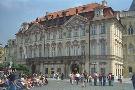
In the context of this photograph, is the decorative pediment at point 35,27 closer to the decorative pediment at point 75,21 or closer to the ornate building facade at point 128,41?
the decorative pediment at point 75,21

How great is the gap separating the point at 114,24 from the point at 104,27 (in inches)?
75.5

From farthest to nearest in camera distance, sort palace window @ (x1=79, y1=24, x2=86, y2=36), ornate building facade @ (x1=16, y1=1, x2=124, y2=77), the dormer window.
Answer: palace window @ (x1=79, y1=24, x2=86, y2=36), the dormer window, ornate building facade @ (x1=16, y1=1, x2=124, y2=77)

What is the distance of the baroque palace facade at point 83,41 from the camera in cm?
6612

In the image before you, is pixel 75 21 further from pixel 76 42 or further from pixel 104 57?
pixel 104 57

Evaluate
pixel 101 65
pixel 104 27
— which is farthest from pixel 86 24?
pixel 101 65

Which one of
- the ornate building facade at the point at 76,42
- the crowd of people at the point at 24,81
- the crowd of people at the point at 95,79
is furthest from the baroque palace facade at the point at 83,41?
the crowd of people at the point at 24,81

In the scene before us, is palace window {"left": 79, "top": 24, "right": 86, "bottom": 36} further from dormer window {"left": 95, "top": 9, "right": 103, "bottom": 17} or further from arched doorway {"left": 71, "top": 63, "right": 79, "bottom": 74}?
arched doorway {"left": 71, "top": 63, "right": 79, "bottom": 74}

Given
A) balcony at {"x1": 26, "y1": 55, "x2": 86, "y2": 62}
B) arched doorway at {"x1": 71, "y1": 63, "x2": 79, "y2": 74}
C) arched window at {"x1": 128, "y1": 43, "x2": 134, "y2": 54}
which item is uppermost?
arched window at {"x1": 128, "y1": 43, "x2": 134, "y2": 54}

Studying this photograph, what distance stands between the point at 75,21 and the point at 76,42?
163 inches

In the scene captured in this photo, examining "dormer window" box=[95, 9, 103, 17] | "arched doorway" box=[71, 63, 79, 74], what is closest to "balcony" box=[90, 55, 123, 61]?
"arched doorway" box=[71, 63, 79, 74]

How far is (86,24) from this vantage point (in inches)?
2724

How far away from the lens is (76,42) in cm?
7081

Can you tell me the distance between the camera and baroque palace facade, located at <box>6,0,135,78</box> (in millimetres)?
66125

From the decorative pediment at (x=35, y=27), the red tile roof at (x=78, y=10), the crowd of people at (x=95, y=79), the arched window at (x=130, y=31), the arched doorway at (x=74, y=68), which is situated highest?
the red tile roof at (x=78, y=10)
